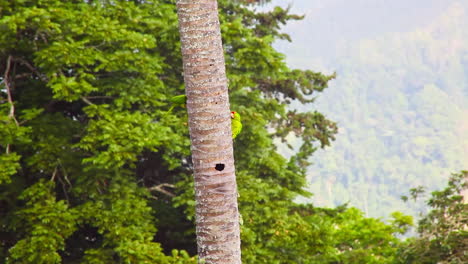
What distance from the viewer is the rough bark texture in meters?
3.62

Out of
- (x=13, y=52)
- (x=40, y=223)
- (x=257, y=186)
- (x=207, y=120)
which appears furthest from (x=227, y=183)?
(x=13, y=52)

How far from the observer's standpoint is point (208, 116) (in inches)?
142

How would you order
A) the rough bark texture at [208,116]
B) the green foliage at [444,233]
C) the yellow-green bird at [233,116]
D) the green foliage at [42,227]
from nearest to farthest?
1. the rough bark texture at [208,116]
2. the yellow-green bird at [233,116]
3. the green foliage at [42,227]
4. the green foliage at [444,233]

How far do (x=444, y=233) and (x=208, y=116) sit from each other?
9.33m

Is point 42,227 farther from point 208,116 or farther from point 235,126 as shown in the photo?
point 208,116

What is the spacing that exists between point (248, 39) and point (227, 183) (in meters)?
8.73

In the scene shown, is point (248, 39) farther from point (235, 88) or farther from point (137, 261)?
point (137, 261)

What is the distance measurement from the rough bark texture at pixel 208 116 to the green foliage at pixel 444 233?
8.25 m

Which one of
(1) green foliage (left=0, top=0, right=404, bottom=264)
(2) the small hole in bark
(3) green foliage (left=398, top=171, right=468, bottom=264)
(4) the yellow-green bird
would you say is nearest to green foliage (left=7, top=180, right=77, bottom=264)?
(1) green foliage (left=0, top=0, right=404, bottom=264)

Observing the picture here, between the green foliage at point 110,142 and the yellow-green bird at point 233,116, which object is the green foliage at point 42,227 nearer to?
the green foliage at point 110,142

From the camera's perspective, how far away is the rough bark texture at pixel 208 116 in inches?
142

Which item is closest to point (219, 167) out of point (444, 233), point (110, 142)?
point (110, 142)

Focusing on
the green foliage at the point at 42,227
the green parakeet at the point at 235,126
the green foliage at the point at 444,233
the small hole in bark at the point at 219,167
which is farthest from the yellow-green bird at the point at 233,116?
the green foliage at the point at 444,233

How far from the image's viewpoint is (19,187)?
34.6 ft
